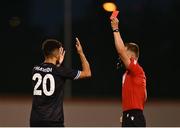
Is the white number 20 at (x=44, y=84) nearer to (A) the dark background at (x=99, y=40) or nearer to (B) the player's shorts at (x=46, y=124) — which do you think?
(B) the player's shorts at (x=46, y=124)

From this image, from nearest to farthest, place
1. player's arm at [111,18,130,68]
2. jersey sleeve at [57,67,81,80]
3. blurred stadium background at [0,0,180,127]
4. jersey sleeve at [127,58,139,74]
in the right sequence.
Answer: jersey sleeve at [57,67,81,80] → player's arm at [111,18,130,68] → jersey sleeve at [127,58,139,74] → blurred stadium background at [0,0,180,127]

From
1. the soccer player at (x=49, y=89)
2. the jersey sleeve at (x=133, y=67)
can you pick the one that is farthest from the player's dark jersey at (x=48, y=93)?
the jersey sleeve at (x=133, y=67)

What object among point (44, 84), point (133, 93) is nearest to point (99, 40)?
point (133, 93)

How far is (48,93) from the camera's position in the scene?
7.17m

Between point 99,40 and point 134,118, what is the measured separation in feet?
78.9

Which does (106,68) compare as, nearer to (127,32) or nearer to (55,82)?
(127,32)

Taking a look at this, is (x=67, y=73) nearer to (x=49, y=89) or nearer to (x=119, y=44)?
(x=49, y=89)

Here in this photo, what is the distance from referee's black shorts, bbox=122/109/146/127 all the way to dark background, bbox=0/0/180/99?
23.2 meters

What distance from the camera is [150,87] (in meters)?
31.1

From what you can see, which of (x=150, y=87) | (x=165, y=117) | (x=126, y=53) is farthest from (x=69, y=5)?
(x=126, y=53)

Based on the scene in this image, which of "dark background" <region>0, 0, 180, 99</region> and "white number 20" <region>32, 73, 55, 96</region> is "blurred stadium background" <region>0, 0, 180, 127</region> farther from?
"white number 20" <region>32, 73, 55, 96</region>

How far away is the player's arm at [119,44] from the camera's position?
26.0 ft

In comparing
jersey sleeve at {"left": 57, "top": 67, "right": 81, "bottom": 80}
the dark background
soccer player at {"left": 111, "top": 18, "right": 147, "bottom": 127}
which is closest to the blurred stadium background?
the dark background

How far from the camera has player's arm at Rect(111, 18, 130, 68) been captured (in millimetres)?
7918
